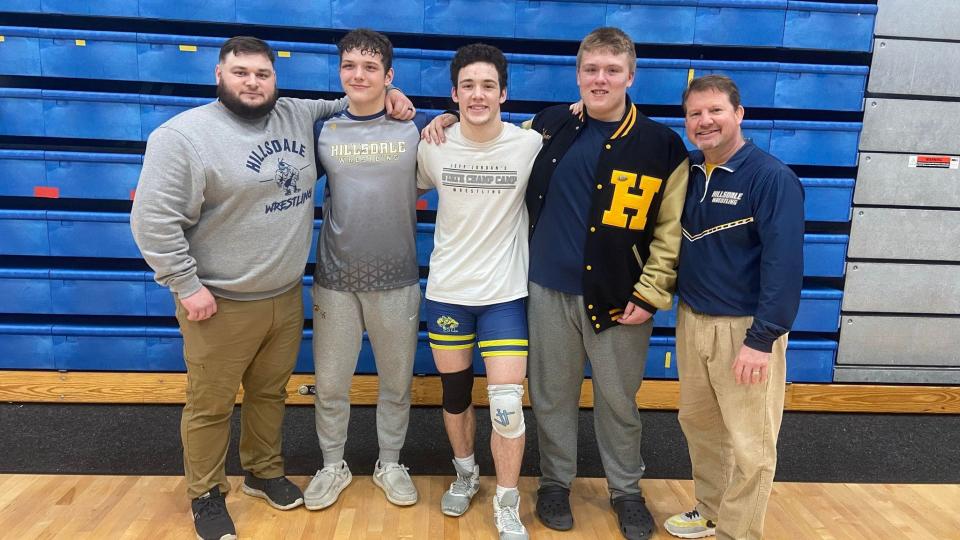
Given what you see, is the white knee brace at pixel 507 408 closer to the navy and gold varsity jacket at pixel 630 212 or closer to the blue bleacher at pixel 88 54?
the navy and gold varsity jacket at pixel 630 212

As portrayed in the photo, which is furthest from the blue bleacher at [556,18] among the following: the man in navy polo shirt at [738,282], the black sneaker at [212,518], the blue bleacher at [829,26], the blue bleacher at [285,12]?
the black sneaker at [212,518]

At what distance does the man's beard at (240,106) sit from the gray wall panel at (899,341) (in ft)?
8.77

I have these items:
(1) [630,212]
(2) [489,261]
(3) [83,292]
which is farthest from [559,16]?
(3) [83,292]

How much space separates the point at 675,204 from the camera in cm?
180

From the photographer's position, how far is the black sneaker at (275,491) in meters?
2.04

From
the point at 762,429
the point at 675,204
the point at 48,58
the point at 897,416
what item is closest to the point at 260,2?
the point at 48,58

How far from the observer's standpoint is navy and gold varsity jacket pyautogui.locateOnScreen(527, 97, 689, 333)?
5.89 feet

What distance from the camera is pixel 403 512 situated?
2.04 meters

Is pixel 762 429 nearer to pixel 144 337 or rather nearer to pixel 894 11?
pixel 894 11

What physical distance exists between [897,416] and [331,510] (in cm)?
264

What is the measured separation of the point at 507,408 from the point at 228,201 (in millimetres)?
1015

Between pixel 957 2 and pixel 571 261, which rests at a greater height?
pixel 957 2

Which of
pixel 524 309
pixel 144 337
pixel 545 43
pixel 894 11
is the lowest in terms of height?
pixel 144 337

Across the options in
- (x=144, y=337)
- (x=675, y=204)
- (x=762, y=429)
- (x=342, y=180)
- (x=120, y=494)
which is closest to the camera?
(x=762, y=429)
